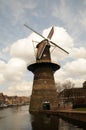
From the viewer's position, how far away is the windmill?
123 feet

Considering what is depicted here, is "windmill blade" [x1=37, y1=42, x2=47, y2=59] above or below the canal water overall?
above

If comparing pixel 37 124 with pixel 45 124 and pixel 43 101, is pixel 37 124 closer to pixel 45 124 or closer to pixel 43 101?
pixel 45 124

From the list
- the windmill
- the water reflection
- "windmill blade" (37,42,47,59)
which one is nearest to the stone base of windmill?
the windmill

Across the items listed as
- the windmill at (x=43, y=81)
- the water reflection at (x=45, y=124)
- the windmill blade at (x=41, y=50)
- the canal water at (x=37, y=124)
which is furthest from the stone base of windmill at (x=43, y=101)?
the water reflection at (x=45, y=124)

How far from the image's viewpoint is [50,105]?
37.5 meters

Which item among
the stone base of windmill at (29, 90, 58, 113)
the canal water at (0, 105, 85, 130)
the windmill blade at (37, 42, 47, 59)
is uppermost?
the windmill blade at (37, 42, 47, 59)

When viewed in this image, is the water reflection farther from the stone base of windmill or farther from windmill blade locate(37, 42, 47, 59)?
windmill blade locate(37, 42, 47, 59)

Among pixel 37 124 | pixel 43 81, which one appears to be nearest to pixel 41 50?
pixel 43 81

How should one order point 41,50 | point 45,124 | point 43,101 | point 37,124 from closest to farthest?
point 45,124 < point 37,124 < point 43,101 < point 41,50

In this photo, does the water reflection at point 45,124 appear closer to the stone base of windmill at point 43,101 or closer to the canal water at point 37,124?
the canal water at point 37,124

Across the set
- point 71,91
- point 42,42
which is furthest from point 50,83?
point 71,91

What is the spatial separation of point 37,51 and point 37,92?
8536 millimetres

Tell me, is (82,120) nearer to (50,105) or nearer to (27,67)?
(50,105)

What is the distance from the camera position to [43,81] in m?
38.3
